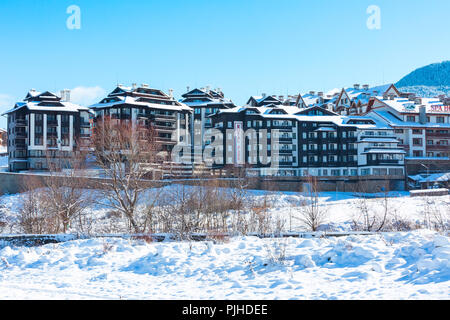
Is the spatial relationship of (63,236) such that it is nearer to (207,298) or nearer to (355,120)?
(207,298)

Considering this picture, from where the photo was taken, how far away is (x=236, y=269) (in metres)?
11.9

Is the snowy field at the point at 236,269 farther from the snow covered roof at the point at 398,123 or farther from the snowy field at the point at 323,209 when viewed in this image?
the snow covered roof at the point at 398,123

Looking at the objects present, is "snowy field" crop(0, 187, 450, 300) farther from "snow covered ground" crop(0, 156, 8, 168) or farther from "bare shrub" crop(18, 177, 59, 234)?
"snow covered ground" crop(0, 156, 8, 168)

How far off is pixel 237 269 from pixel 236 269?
3 centimetres

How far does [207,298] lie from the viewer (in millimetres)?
9398

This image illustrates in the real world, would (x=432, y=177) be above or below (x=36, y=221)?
above

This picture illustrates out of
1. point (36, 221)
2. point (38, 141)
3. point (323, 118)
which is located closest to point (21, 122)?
point (38, 141)

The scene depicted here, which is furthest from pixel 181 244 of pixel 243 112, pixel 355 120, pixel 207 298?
pixel 355 120

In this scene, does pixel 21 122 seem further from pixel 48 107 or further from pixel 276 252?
pixel 276 252

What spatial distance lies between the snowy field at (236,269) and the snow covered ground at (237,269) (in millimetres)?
23

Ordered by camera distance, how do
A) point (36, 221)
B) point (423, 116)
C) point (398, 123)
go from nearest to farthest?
point (36, 221)
point (398, 123)
point (423, 116)

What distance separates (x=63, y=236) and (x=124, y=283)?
24.2 feet

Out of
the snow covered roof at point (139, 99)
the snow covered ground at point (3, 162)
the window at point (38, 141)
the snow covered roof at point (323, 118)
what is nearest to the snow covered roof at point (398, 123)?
the snow covered roof at point (323, 118)

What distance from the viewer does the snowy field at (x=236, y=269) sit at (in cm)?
966
